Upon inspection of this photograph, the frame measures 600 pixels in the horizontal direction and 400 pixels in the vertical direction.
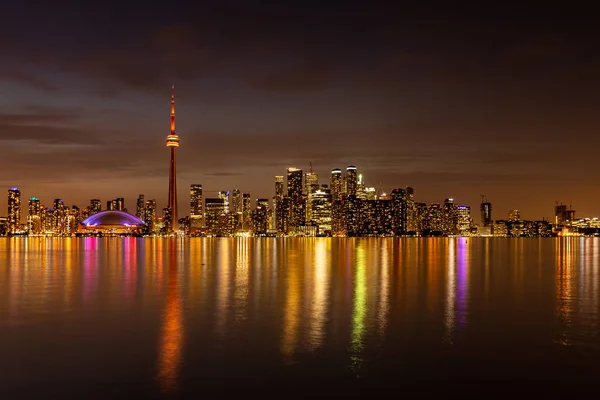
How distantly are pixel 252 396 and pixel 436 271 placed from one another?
150 ft

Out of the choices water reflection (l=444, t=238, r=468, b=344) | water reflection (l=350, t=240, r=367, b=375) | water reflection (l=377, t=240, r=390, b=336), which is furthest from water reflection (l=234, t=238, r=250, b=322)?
water reflection (l=444, t=238, r=468, b=344)

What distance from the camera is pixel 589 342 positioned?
2419cm

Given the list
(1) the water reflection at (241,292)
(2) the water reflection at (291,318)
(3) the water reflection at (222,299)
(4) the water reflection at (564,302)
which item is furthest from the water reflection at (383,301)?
(4) the water reflection at (564,302)

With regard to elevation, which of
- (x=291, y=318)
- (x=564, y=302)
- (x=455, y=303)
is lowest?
(x=564, y=302)

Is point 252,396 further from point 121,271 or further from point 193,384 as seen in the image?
point 121,271

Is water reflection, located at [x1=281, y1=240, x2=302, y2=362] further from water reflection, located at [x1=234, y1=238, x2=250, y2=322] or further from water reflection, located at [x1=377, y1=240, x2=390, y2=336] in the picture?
water reflection, located at [x1=377, y1=240, x2=390, y2=336]

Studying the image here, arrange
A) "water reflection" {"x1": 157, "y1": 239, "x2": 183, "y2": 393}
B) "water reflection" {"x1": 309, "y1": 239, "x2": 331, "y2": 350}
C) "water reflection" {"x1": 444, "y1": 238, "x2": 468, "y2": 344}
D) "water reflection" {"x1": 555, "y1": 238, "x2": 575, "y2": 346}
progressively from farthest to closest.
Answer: "water reflection" {"x1": 444, "y1": 238, "x2": 468, "y2": 344} < "water reflection" {"x1": 555, "y1": 238, "x2": 575, "y2": 346} < "water reflection" {"x1": 309, "y1": 239, "x2": 331, "y2": 350} < "water reflection" {"x1": 157, "y1": 239, "x2": 183, "y2": 393}

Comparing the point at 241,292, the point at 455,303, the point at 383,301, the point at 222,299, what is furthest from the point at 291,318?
the point at 241,292

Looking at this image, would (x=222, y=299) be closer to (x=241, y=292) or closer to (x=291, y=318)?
(x=241, y=292)

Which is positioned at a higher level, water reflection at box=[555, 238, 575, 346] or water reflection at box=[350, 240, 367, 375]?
water reflection at box=[350, 240, 367, 375]

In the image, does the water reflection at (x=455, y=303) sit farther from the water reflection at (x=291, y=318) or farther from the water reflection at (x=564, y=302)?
the water reflection at (x=291, y=318)

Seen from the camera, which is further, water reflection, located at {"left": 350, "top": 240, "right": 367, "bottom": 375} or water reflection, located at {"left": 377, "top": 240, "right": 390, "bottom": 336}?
water reflection, located at {"left": 377, "top": 240, "right": 390, "bottom": 336}

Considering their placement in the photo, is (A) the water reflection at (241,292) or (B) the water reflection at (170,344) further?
(A) the water reflection at (241,292)

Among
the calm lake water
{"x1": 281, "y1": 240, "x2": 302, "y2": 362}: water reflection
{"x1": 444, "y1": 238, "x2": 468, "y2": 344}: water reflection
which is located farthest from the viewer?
{"x1": 444, "y1": 238, "x2": 468, "y2": 344}: water reflection
